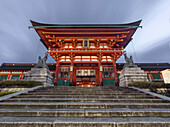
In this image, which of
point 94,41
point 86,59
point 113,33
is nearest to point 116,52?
point 113,33

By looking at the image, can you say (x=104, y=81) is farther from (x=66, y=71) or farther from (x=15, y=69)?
(x=15, y=69)

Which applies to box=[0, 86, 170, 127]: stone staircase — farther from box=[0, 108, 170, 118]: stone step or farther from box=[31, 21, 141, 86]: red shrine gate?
box=[31, 21, 141, 86]: red shrine gate

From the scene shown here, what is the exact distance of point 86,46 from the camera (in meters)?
12.7

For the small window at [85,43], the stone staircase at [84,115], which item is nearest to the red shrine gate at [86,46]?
the small window at [85,43]

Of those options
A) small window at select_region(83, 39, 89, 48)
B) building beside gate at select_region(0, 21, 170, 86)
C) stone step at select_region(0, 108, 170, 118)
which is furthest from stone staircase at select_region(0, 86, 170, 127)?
small window at select_region(83, 39, 89, 48)

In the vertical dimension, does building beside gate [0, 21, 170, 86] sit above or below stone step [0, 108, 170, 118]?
above

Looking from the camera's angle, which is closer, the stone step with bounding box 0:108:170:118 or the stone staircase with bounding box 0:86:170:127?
the stone staircase with bounding box 0:86:170:127

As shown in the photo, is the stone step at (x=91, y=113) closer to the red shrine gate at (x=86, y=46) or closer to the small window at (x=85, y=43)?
the red shrine gate at (x=86, y=46)

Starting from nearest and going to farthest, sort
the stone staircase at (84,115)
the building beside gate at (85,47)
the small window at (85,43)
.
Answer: the stone staircase at (84,115) < the building beside gate at (85,47) < the small window at (85,43)

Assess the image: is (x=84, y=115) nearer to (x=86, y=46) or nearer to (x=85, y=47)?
(x=85, y=47)

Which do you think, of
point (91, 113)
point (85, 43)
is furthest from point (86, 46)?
point (91, 113)

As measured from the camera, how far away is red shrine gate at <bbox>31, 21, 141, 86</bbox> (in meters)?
11.9

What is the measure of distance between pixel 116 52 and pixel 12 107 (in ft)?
41.3

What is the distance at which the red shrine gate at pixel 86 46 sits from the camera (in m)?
11.9
